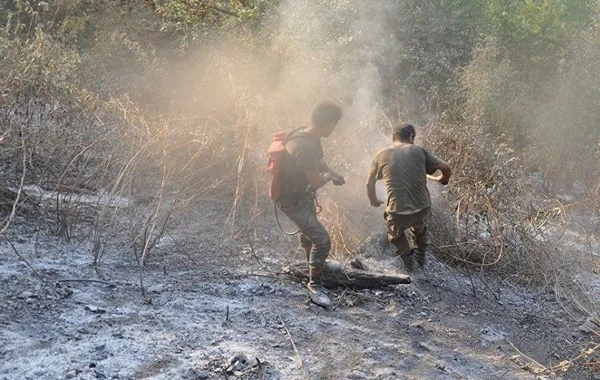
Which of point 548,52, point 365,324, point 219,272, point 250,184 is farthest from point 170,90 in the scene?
point 548,52

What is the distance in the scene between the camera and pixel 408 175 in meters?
4.79

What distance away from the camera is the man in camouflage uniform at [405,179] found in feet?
15.7

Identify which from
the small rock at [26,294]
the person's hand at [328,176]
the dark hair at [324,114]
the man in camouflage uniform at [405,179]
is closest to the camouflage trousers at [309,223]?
the person's hand at [328,176]

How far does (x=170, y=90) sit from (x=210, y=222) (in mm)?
4579

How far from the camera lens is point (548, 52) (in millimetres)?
13547

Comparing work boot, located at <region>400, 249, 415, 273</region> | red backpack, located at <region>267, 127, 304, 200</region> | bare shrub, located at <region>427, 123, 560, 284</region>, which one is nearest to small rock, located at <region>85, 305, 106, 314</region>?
red backpack, located at <region>267, 127, 304, 200</region>

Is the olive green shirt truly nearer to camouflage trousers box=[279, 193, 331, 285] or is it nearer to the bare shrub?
the bare shrub

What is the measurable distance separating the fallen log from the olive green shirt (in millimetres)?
565

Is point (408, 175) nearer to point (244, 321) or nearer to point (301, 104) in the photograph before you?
point (244, 321)

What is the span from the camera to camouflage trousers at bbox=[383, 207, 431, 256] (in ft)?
16.0

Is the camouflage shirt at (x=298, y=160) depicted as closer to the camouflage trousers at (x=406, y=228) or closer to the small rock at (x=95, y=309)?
the camouflage trousers at (x=406, y=228)

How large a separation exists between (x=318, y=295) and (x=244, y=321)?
68cm

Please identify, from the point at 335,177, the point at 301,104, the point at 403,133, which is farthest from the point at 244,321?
the point at 301,104

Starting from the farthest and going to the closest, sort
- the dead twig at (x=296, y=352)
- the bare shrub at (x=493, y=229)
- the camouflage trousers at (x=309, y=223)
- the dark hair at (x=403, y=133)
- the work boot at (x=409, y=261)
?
1. the bare shrub at (x=493, y=229)
2. the work boot at (x=409, y=261)
3. the dark hair at (x=403, y=133)
4. the camouflage trousers at (x=309, y=223)
5. the dead twig at (x=296, y=352)
